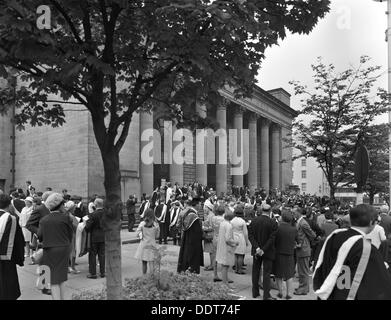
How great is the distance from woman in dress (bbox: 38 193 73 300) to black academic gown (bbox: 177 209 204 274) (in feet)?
11.9

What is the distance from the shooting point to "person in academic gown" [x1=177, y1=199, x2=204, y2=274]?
9445 millimetres

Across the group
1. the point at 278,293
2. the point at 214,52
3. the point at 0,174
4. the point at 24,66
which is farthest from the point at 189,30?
the point at 0,174

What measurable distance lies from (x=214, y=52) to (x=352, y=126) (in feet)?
47.3

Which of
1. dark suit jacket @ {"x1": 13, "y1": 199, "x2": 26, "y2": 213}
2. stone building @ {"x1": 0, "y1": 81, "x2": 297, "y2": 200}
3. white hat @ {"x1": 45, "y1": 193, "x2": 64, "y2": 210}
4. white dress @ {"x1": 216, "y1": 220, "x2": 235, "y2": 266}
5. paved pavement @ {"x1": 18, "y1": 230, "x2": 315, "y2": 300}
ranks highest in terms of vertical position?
stone building @ {"x1": 0, "y1": 81, "x2": 297, "y2": 200}

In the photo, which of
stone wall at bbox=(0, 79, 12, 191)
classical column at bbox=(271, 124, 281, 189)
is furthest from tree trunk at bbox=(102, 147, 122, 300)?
classical column at bbox=(271, 124, 281, 189)

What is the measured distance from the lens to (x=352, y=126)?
1795 centimetres

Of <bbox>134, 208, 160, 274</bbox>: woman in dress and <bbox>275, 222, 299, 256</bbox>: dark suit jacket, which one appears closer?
<bbox>275, 222, 299, 256</bbox>: dark suit jacket

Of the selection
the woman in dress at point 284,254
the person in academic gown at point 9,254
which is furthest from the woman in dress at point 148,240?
the person in academic gown at point 9,254

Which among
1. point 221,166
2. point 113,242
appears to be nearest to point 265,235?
point 113,242

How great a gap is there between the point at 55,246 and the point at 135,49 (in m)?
3.50

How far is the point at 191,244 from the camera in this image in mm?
9500

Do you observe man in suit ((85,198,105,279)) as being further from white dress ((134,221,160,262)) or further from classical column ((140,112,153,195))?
classical column ((140,112,153,195))

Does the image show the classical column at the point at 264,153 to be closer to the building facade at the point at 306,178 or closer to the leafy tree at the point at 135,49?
the building facade at the point at 306,178

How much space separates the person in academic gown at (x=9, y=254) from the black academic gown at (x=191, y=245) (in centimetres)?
437
